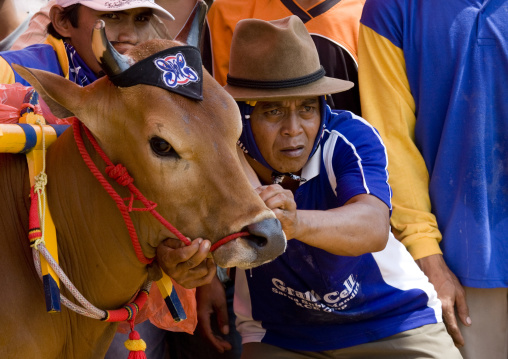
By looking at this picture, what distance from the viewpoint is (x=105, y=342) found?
9.46ft

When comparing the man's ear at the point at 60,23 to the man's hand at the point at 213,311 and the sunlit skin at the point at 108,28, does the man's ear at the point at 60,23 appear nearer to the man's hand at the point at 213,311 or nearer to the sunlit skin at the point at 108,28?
the sunlit skin at the point at 108,28

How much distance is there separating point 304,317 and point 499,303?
1.20 m

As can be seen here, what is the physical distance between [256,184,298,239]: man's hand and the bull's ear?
79 cm

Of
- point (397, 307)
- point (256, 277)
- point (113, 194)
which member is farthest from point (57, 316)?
point (397, 307)

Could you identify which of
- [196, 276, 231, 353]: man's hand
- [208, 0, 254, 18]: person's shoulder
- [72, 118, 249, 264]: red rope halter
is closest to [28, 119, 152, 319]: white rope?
[72, 118, 249, 264]: red rope halter

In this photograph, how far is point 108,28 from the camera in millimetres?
3693

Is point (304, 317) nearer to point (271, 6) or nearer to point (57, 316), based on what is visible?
point (57, 316)

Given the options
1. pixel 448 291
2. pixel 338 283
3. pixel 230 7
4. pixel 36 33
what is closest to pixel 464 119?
pixel 448 291

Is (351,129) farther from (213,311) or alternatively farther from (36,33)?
(36,33)

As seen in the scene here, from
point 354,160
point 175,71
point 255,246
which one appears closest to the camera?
point 255,246

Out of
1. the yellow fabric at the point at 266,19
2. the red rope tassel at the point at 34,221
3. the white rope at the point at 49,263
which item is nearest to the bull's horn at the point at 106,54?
the white rope at the point at 49,263

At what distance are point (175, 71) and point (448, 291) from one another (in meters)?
2.02

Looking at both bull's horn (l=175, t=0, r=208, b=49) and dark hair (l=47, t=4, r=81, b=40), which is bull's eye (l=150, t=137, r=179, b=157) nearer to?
bull's horn (l=175, t=0, r=208, b=49)

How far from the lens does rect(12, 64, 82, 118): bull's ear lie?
2496 millimetres
